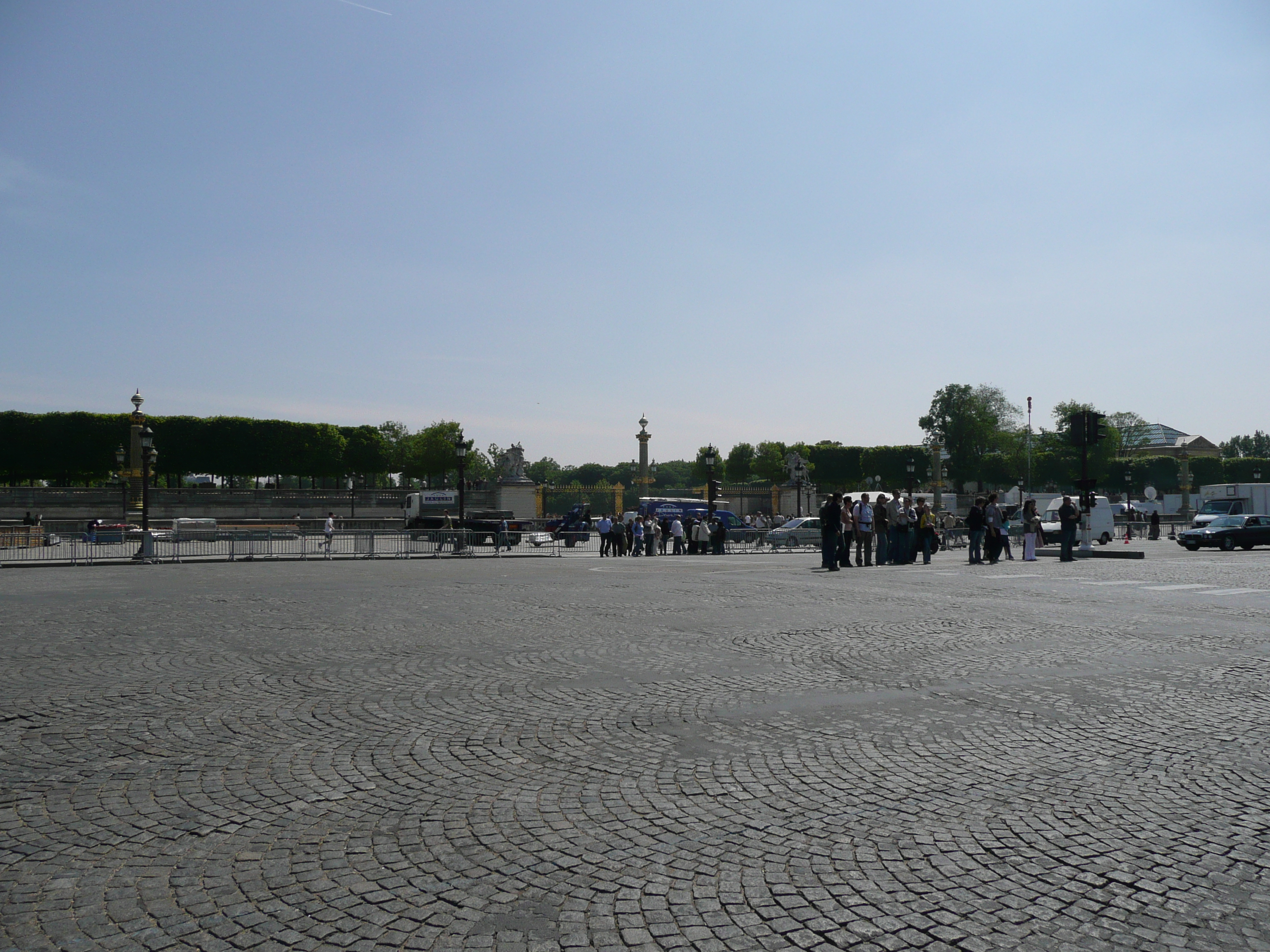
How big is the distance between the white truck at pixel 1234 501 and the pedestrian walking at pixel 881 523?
17.9 m

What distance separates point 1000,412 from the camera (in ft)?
303

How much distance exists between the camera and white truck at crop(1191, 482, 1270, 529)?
124 ft

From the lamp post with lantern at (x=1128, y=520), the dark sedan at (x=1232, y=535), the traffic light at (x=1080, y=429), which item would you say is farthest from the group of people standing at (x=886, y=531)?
the lamp post with lantern at (x=1128, y=520)

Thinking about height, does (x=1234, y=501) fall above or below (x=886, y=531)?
above

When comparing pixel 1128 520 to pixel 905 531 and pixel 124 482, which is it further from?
pixel 124 482

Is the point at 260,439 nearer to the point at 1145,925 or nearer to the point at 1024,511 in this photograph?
the point at 1024,511

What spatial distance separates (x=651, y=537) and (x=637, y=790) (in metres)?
25.6

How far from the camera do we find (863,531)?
20.9 m

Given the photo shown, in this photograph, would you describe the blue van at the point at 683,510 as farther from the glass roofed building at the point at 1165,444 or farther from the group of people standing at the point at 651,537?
the glass roofed building at the point at 1165,444

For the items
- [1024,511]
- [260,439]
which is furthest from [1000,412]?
[1024,511]

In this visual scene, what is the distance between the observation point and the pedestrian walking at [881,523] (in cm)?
2134

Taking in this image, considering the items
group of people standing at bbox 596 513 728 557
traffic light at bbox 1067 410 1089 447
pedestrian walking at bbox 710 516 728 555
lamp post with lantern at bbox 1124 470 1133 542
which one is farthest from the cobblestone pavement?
lamp post with lantern at bbox 1124 470 1133 542

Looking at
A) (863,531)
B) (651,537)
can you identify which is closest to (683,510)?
(651,537)

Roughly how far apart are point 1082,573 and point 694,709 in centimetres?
1434
